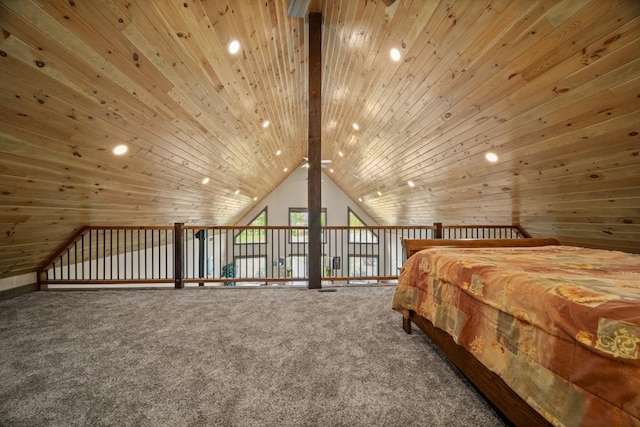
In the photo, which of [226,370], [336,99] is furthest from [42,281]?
[336,99]

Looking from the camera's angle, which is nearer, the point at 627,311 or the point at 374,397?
the point at 627,311

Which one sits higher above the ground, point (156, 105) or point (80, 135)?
point (156, 105)

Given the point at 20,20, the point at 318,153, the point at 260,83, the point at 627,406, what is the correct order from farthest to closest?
the point at 318,153 < the point at 260,83 < the point at 20,20 < the point at 627,406

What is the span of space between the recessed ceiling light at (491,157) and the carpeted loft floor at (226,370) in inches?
82.9

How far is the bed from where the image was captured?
0.76 metres

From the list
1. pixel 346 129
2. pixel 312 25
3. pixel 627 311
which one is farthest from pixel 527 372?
pixel 346 129

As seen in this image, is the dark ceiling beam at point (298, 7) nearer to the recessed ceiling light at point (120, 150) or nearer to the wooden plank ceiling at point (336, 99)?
the wooden plank ceiling at point (336, 99)

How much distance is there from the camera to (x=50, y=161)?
224cm

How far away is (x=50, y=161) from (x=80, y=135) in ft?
1.25

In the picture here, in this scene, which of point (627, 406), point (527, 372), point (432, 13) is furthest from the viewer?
point (432, 13)

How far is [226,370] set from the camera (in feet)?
5.51

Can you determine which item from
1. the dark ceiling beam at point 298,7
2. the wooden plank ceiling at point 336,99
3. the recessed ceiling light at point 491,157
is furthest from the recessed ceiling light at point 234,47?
the recessed ceiling light at point 491,157

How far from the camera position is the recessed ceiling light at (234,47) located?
101 inches

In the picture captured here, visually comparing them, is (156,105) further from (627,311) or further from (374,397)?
(627,311)
